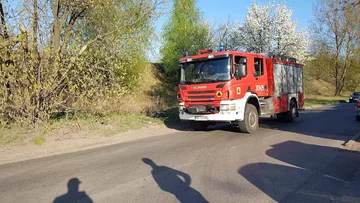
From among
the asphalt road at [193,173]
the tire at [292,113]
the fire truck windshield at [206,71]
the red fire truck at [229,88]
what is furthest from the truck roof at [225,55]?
the asphalt road at [193,173]

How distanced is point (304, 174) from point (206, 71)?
18.6 feet

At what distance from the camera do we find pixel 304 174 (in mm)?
5715

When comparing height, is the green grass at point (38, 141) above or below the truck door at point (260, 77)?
below

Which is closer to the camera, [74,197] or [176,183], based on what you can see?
[74,197]

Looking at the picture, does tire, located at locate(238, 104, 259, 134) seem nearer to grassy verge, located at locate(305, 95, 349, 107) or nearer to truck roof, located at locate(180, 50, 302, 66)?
truck roof, located at locate(180, 50, 302, 66)

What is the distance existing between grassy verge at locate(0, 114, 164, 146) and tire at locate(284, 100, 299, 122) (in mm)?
6286

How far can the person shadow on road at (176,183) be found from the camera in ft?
14.9

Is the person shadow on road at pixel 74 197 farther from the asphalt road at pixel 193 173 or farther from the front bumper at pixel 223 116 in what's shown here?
the front bumper at pixel 223 116

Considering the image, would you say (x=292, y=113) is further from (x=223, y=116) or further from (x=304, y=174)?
(x=304, y=174)

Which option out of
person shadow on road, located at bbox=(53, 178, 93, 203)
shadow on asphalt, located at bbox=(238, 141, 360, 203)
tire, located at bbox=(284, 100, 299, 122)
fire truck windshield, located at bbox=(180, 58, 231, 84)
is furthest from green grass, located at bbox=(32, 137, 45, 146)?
tire, located at bbox=(284, 100, 299, 122)

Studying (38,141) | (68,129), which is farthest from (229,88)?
(38,141)

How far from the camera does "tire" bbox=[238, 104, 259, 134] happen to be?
10562 millimetres

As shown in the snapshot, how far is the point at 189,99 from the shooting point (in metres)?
10.9

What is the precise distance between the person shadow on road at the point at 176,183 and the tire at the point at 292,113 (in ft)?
31.3
